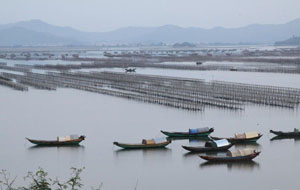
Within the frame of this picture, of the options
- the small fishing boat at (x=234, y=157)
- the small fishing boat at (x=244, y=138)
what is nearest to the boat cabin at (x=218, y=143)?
the small fishing boat at (x=244, y=138)

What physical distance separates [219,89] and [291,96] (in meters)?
6.08

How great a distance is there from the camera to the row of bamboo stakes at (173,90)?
3300 cm

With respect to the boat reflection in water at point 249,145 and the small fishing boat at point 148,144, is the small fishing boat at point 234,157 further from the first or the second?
the small fishing boat at point 148,144

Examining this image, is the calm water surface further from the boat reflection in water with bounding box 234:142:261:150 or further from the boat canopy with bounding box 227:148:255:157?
the boat canopy with bounding box 227:148:255:157

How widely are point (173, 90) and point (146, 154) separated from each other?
A: 18.0 metres

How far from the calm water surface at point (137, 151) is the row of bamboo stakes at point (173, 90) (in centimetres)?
164

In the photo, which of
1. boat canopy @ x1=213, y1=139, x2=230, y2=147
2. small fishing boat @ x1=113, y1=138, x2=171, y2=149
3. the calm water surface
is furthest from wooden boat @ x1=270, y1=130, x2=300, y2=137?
small fishing boat @ x1=113, y1=138, x2=171, y2=149

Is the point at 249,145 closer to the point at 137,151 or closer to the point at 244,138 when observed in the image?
the point at 244,138

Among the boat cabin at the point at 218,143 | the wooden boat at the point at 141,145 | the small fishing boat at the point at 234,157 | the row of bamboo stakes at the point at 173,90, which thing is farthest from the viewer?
the row of bamboo stakes at the point at 173,90

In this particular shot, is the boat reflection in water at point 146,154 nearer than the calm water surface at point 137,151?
No

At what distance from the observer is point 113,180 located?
18328mm

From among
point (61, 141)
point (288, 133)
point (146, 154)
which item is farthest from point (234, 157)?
point (61, 141)

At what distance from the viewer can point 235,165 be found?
1972 cm

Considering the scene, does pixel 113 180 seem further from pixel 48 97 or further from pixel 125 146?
pixel 48 97
